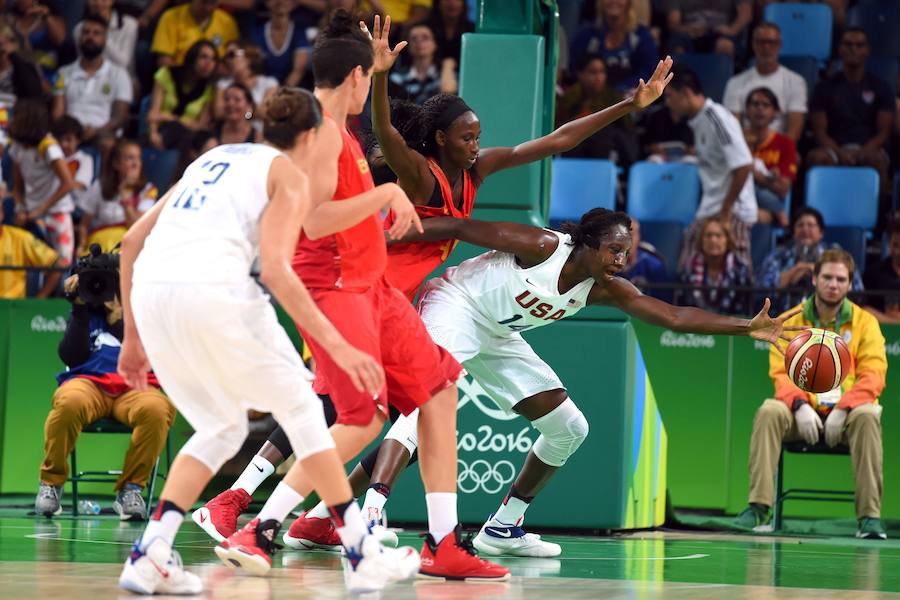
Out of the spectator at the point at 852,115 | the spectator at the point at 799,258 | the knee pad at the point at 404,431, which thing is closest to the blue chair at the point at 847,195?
the spectator at the point at 852,115

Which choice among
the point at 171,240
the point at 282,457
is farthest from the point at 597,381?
the point at 171,240

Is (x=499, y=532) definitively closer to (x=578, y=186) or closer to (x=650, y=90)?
(x=650, y=90)

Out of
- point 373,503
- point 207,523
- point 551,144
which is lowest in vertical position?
point 207,523

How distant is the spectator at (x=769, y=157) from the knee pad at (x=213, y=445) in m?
7.73

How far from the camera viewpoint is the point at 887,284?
10523 mm

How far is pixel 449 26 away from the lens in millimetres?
12695

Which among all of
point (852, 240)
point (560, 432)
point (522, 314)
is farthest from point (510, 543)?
point (852, 240)

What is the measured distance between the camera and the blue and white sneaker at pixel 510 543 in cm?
639

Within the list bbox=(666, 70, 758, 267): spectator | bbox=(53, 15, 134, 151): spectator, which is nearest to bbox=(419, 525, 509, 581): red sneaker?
bbox=(666, 70, 758, 267): spectator

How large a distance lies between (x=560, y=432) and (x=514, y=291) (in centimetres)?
73

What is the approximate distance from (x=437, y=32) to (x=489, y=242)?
23.3 ft

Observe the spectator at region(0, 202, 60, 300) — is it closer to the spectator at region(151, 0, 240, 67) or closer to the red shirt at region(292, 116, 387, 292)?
the spectator at region(151, 0, 240, 67)

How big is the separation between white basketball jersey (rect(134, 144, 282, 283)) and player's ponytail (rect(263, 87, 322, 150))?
0.29ft

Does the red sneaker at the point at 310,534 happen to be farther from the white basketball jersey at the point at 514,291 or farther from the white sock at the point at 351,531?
the white sock at the point at 351,531
